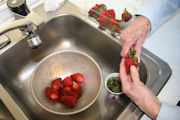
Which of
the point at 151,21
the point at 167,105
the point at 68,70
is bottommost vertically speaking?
the point at 68,70

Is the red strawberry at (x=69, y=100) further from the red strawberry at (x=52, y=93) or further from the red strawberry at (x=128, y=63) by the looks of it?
the red strawberry at (x=128, y=63)

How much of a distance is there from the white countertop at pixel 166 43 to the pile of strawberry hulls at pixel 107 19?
0.07m

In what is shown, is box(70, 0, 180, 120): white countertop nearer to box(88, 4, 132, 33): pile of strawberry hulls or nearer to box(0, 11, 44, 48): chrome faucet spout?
box(88, 4, 132, 33): pile of strawberry hulls

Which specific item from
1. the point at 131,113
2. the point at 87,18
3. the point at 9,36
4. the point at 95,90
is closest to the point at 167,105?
the point at 131,113

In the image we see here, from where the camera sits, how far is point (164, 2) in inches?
28.9

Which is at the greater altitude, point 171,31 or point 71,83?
point 171,31

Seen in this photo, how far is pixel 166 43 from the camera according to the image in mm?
821

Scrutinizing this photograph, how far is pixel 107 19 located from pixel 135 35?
0.58 ft

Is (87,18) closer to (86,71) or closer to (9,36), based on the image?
(86,71)

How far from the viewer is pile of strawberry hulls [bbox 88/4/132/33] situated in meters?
0.77

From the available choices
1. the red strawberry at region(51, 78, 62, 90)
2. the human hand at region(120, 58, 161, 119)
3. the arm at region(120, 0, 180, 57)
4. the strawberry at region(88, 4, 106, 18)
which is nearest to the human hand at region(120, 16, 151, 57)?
the arm at region(120, 0, 180, 57)

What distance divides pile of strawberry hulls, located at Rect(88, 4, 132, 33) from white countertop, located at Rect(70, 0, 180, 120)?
0.07 m

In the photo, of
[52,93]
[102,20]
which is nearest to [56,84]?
[52,93]

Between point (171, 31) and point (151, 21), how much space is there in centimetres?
22
